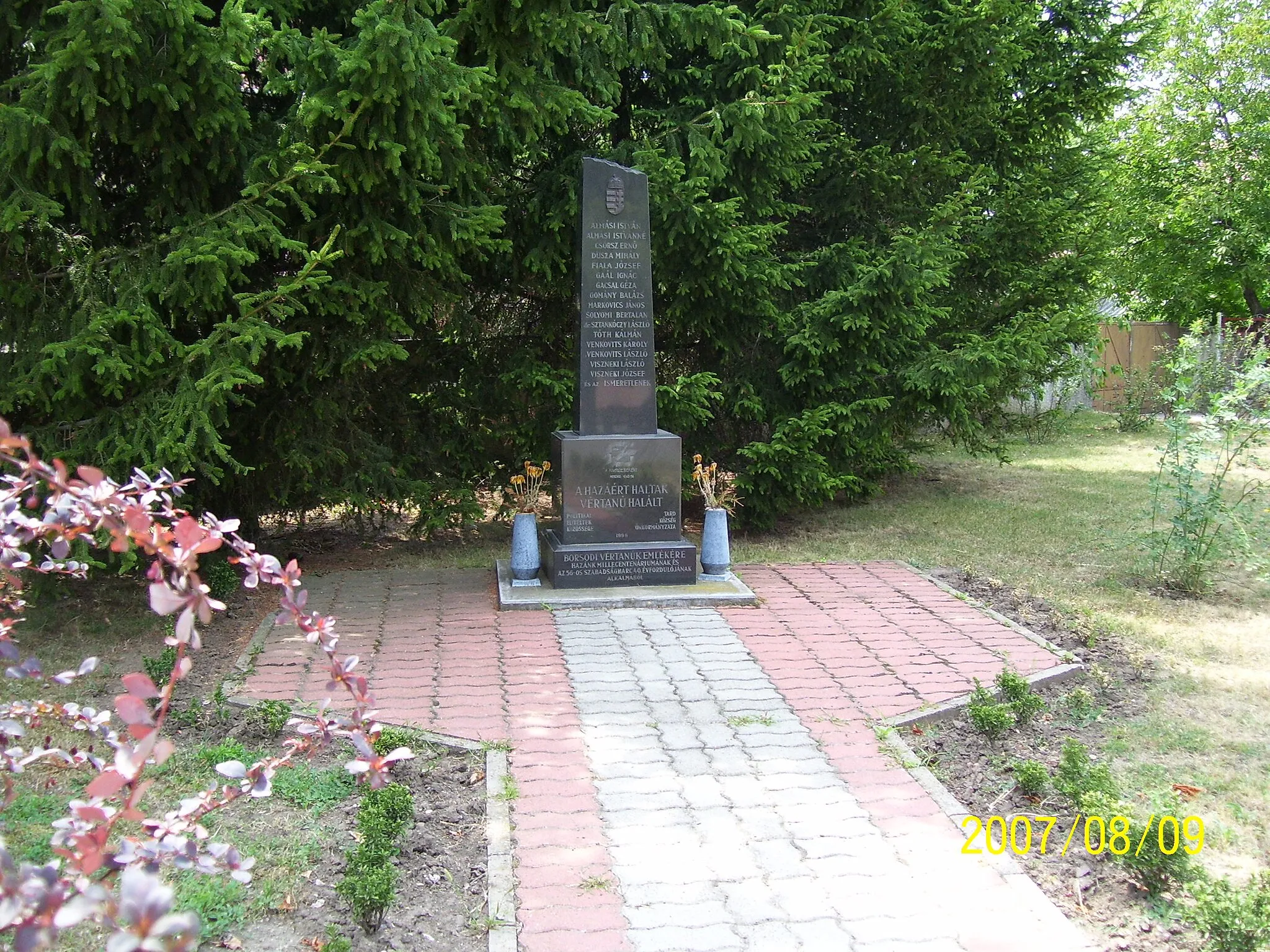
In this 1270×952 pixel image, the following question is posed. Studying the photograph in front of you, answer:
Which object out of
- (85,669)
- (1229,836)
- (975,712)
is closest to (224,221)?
(85,669)

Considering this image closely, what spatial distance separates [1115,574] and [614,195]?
181 inches

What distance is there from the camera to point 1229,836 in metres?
3.66

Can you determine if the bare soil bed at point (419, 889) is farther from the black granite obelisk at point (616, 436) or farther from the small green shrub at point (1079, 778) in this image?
the black granite obelisk at point (616, 436)

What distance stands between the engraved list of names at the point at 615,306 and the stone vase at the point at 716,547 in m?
0.79

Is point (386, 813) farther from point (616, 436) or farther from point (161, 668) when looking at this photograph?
point (616, 436)

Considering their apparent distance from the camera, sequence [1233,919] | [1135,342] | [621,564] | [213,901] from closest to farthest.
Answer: [1233,919], [213,901], [621,564], [1135,342]

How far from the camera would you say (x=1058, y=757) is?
4.32m

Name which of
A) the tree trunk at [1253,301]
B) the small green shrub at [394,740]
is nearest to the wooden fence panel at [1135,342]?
the tree trunk at [1253,301]

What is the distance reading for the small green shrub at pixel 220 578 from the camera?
6.83m

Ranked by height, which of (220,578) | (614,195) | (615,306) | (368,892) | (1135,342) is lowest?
(220,578)

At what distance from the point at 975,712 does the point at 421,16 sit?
4.51m

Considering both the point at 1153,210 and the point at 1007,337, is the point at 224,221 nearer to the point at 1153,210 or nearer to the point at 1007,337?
the point at 1007,337

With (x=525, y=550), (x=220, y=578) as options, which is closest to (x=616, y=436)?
(x=525, y=550)
